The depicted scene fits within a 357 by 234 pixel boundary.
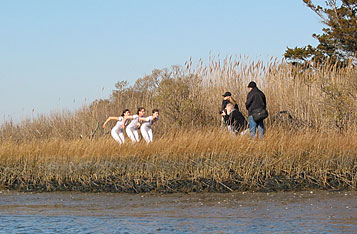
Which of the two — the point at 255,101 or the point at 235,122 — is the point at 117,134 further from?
the point at 255,101

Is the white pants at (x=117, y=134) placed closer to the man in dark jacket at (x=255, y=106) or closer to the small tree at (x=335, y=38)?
the man in dark jacket at (x=255, y=106)

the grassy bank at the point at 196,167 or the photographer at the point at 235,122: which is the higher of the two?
the photographer at the point at 235,122

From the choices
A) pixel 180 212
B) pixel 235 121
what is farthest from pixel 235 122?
pixel 180 212

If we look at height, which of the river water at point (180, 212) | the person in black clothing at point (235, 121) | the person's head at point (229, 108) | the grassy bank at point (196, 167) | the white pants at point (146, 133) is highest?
the person's head at point (229, 108)

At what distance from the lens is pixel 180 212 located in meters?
9.58

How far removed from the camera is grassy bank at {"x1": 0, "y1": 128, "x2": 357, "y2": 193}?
12242 mm

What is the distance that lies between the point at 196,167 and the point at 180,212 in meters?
3.02

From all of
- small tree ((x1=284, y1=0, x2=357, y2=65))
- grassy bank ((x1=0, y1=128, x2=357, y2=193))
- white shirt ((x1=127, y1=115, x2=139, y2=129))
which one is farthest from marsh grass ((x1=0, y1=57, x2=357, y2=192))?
small tree ((x1=284, y1=0, x2=357, y2=65))

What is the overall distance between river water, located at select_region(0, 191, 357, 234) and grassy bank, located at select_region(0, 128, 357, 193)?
0.51m

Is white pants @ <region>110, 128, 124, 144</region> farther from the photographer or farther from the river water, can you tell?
the river water

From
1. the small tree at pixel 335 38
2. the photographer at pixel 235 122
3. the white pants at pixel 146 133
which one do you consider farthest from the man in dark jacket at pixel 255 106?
the small tree at pixel 335 38

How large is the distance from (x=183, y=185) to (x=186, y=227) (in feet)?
13.3

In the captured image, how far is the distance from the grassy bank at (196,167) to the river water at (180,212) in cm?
51

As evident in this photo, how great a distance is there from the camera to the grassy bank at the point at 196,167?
12242mm
